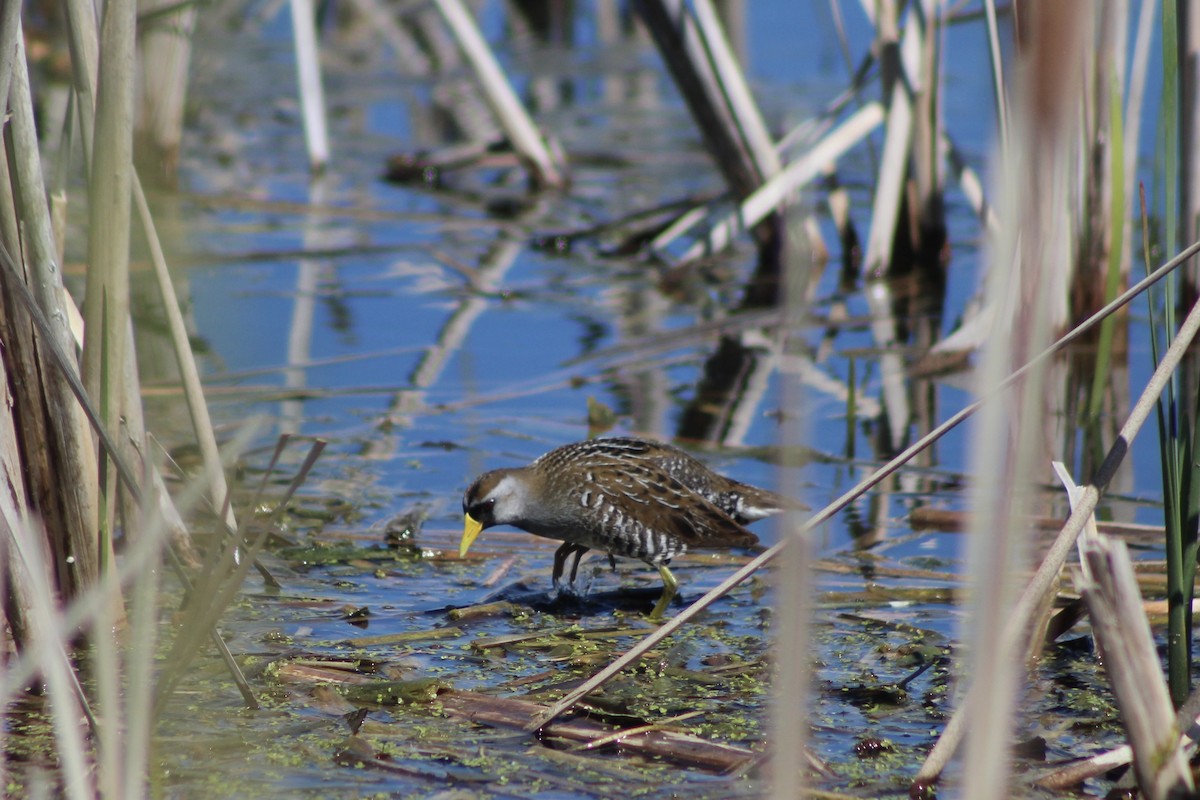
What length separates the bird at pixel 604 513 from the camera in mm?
4277

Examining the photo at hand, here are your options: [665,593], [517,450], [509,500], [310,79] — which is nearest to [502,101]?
[310,79]

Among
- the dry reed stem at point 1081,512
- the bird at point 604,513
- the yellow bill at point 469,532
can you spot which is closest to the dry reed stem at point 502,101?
the bird at point 604,513

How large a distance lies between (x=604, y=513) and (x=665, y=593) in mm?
288

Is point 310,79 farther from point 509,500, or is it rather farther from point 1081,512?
point 1081,512

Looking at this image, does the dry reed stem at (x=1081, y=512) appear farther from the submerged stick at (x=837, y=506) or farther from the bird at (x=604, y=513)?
the bird at (x=604, y=513)

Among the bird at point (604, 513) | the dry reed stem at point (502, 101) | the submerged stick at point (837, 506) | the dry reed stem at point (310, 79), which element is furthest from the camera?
the dry reed stem at point (310, 79)

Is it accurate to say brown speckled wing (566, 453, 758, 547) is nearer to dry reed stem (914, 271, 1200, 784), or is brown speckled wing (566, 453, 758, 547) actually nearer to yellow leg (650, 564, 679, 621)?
yellow leg (650, 564, 679, 621)

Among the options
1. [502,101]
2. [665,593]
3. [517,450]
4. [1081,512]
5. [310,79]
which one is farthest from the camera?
[310,79]

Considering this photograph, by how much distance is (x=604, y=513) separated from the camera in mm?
4289

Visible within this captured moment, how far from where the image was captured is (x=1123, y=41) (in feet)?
20.3

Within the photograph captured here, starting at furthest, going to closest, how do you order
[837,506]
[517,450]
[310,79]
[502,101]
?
[310,79] < [502,101] < [517,450] < [837,506]

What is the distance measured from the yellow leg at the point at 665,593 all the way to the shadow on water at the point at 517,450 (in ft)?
0.40

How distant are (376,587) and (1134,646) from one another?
7.65 ft

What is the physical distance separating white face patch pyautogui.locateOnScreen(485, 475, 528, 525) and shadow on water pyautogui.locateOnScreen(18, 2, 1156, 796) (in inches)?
7.0
